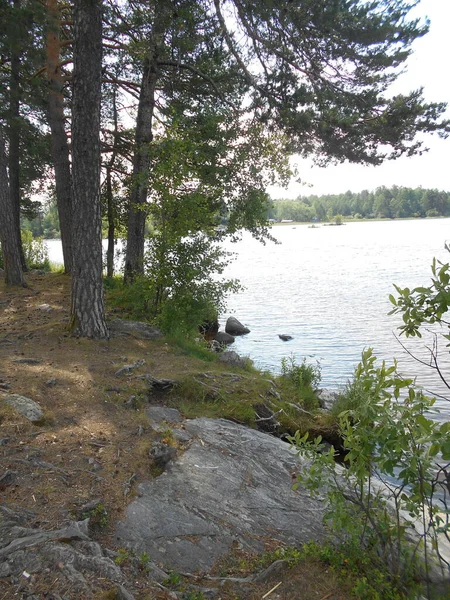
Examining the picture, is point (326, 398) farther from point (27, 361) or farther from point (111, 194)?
point (111, 194)

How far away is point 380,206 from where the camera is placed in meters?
120

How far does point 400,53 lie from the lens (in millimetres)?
8664

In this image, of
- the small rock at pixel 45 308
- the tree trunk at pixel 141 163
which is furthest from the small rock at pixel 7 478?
the tree trunk at pixel 141 163

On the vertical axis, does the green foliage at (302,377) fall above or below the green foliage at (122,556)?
below

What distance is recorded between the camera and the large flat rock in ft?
10.7

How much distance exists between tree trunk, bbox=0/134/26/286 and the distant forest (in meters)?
97.9

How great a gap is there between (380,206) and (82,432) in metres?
126

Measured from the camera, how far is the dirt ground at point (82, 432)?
314cm

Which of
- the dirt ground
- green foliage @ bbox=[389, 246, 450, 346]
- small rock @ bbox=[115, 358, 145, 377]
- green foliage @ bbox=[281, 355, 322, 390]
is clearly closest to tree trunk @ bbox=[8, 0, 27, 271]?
the dirt ground

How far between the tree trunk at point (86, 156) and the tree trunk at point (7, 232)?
4.62 m

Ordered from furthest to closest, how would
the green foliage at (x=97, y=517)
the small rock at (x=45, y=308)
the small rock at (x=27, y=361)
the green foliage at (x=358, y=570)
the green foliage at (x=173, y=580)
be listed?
the small rock at (x=45, y=308) → the small rock at (x=27, y=361) → the green foliage at (x=97, y=517) → the green foliage at (x=173, y=580) → the green foliage at (x=358, y=570)

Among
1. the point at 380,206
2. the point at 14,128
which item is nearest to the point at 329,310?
the point at 14,128

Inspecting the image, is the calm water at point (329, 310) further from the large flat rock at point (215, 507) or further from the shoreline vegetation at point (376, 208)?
the shoreline vegetation at point (376, 208)

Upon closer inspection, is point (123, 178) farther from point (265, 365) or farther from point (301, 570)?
point (301, 570)
